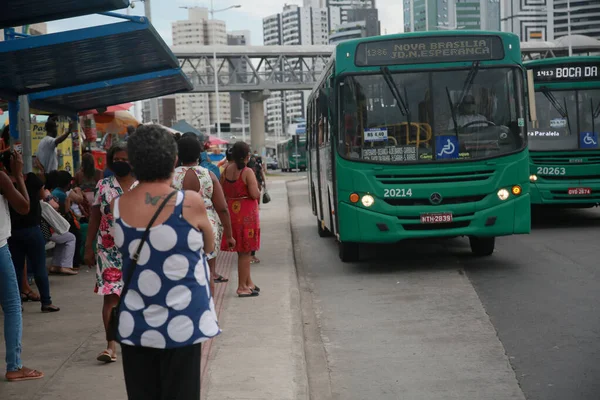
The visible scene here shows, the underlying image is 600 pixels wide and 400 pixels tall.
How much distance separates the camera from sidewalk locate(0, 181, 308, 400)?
6473 millimetres

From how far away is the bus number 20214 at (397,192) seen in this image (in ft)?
40.0

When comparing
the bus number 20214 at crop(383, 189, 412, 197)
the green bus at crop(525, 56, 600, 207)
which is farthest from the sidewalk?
the green bus at crop(525, 56, 600, 207)

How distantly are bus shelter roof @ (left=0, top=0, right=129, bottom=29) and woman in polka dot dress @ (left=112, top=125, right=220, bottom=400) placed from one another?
4.68 metres

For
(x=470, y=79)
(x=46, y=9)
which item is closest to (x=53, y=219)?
(x=46, y=9)

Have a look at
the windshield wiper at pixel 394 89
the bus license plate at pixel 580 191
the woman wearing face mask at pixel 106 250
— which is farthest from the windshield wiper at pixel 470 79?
the woman wearing face mask at pixel 106 250

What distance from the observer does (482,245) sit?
13359 millimetres

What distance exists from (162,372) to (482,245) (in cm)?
956

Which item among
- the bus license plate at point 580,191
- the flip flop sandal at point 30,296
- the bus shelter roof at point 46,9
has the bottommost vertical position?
the flip flop sandal at point 30,296

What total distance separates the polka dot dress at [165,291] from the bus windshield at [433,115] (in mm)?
8197

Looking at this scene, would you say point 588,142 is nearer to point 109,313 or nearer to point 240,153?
point 240,153

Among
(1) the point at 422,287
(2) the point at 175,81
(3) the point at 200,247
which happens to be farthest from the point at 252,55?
(3) the point at 200,247

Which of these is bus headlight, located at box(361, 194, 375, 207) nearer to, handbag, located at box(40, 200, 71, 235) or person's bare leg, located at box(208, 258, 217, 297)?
person's bare leg, located at box(208, 258, 217, 297)

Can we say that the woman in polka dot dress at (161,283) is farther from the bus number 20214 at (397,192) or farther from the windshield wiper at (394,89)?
the windshield wiper at (394,89)

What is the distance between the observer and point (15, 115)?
489 inches
